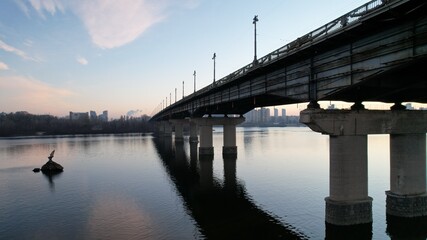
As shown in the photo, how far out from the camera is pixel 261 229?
992 inches

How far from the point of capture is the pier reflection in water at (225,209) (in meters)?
24.4

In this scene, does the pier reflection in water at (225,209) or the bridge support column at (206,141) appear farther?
Answer: the bridge support column at (206,141)

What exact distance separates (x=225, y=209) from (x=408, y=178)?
49.0 ft

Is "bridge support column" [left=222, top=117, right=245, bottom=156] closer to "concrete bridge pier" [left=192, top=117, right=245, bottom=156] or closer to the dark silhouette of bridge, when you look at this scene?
"concrete bridge pier" [left=192, top=117, right=245, bottom=156]

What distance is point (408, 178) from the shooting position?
26.2 meters

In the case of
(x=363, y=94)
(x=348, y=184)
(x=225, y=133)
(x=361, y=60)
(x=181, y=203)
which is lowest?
(x=181, y=203)

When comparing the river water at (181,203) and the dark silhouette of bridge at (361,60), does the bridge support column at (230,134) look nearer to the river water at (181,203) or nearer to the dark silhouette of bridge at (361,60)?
the river water at (181,203)

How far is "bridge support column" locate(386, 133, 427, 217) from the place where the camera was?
26094 millimetres

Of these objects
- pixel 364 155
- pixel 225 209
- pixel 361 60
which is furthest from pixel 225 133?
pixel 361 60

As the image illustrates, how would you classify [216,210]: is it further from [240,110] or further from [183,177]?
[240,110]

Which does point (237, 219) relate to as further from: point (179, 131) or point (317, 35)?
point (179, 131)

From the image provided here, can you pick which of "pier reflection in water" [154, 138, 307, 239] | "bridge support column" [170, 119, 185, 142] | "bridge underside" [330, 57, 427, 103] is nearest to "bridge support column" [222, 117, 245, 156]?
"pier reflection in water" [154, 138, 307, 239]

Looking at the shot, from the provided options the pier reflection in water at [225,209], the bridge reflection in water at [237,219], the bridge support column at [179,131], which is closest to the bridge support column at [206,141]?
the pier reflection in water at [225,209]

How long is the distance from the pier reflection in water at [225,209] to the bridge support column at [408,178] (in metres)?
8.58
